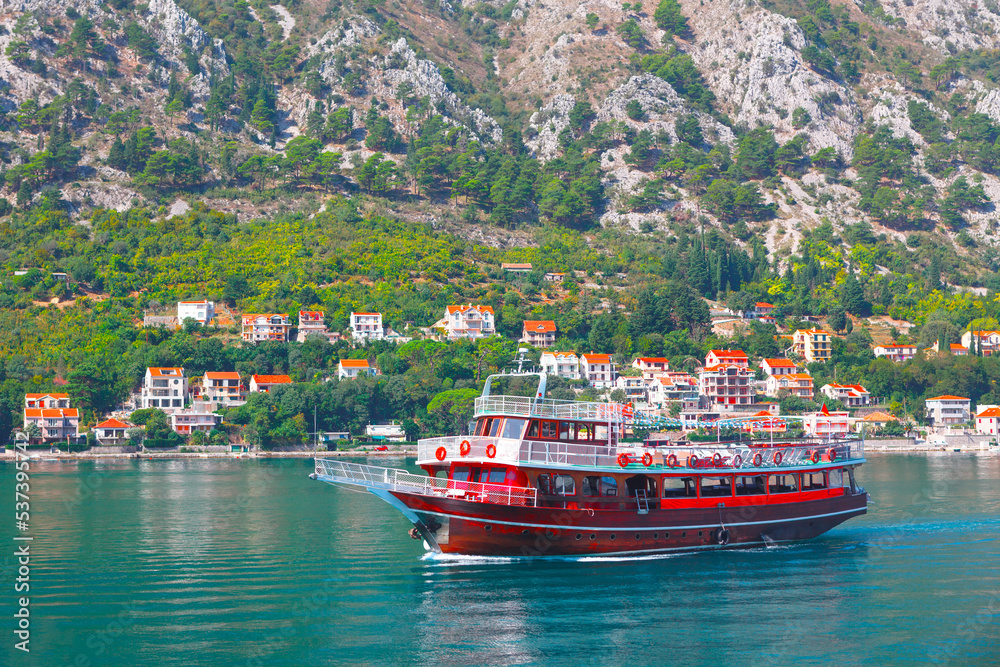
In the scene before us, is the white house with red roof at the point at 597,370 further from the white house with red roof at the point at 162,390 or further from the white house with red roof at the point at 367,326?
the white house with red roof at the point at 162,390

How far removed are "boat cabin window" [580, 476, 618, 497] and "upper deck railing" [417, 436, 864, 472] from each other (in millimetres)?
539

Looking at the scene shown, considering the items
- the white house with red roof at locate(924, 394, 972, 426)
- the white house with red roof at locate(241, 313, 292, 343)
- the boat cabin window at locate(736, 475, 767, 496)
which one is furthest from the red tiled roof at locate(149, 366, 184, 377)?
the boat cabin window at locate(736, 475, 767, 496)

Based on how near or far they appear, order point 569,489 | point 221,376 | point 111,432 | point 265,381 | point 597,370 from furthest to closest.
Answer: point 597,370 → point 265,381 → point 221,376 → point 111,432 → point 569,489

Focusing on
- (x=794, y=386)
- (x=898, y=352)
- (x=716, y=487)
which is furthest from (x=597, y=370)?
(x=716, y=487)

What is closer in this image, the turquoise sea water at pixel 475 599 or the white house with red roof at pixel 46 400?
the turquoise sea water at pixel 475 599

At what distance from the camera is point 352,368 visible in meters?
132

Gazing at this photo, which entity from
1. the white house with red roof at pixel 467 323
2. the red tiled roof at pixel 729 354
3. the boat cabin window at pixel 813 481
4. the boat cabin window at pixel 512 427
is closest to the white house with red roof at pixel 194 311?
the white house with red roof at pixel 467 323

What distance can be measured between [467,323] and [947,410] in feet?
209

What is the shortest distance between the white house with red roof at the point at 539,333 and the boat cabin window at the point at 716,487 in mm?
104406

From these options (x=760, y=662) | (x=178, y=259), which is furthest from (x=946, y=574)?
(x=178, y=259)

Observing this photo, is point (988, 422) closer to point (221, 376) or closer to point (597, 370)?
point (597, 370)

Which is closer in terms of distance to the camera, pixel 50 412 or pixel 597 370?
pixel 50 412

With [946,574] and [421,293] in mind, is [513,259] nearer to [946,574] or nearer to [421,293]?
[421,293]

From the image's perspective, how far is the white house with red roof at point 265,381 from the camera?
126 m
